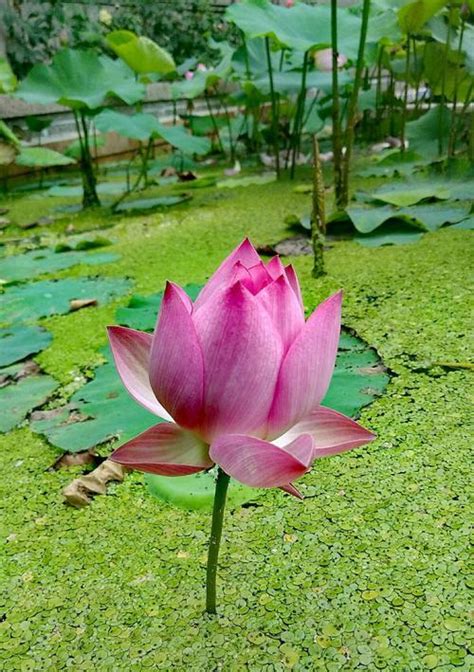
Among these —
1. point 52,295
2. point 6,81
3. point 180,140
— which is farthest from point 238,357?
Result: point 6,81

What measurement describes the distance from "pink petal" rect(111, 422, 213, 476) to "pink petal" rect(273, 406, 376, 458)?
6 centimetres

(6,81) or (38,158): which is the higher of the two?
(6,81)

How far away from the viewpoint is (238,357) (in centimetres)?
44

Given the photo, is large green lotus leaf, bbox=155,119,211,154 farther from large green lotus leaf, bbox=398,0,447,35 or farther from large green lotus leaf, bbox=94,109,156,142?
large green lotus leaf, bbox=398,0,447,35

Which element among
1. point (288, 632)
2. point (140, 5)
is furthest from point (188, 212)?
point (140, 5)

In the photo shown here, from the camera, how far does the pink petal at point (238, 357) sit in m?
0.43

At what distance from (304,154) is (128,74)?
1.08m

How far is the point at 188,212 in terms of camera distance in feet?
7.88

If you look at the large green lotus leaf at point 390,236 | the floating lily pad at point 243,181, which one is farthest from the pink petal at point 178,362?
the floating lily pad at point 243,181

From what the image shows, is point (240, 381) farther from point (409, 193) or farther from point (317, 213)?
point (409, 193)

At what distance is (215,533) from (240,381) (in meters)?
0.13

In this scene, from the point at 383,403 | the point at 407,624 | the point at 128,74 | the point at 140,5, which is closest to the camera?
the point at 407,624

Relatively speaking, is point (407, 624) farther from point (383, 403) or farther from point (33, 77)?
point (33, 77)

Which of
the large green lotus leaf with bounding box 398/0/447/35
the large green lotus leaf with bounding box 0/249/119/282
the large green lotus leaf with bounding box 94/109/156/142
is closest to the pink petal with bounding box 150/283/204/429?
the large green lotus leaf with bounding box 0/249/119/282
